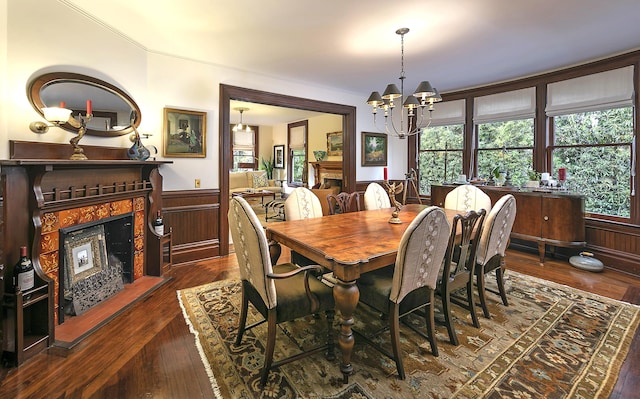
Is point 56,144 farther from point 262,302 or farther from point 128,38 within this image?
point 262,302

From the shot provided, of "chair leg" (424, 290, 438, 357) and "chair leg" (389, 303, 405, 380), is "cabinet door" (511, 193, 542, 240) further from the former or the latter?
"chair leg" (389, 303, 405, 380)

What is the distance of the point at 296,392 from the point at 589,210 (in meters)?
4.47

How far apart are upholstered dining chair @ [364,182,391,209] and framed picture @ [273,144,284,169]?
6.25 meters

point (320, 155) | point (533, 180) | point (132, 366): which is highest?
point (320, 155)

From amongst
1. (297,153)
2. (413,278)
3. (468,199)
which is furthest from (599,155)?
(297,153)

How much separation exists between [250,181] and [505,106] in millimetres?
6392

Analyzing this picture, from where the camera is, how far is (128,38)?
3.12m

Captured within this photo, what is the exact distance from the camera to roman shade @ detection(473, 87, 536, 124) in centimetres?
443

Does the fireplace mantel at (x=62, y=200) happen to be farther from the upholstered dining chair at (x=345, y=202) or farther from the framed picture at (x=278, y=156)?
the framed picture at (x=278, y=156)

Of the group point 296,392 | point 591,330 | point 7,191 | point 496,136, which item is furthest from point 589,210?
point 7,191

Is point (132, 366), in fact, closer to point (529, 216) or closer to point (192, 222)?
point (192, 222)

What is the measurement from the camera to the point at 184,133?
3.72 m

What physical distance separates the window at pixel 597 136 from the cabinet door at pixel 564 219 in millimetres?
564

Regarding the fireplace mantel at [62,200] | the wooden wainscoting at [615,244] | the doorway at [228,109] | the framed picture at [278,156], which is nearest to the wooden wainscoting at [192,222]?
the doorway at [228,109]
